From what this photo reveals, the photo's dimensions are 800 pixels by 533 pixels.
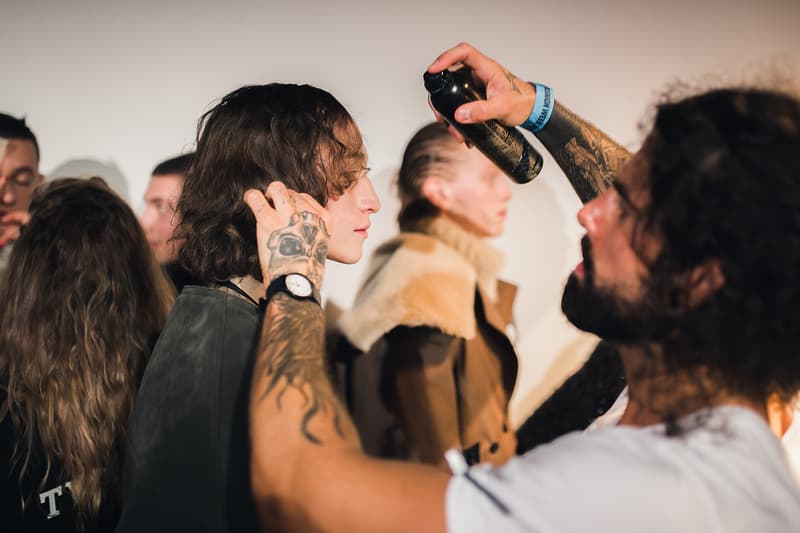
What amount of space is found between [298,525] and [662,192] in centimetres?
56

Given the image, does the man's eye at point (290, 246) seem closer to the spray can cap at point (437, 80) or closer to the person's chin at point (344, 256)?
the person's chin at point (344, 256)

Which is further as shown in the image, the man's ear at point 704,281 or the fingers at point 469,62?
the fingers at point 469,62

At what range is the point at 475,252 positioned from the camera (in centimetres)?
194

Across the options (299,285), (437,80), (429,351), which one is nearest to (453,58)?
(437,80)

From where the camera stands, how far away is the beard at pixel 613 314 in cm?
82

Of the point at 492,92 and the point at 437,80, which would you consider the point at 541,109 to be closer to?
the point at 492,92

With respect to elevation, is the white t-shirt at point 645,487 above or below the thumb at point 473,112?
below

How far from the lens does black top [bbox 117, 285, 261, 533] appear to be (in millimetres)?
951

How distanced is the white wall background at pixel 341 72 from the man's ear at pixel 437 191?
106 mm

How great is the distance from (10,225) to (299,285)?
4.86 ft

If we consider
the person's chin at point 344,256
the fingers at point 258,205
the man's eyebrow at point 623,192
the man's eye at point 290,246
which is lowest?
the person's chin at point 344,256

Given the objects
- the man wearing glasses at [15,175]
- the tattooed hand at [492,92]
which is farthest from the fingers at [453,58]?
the man wearing glasses at [15,175]

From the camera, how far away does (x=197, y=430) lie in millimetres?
958

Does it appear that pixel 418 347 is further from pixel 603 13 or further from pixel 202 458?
pixel 603 13
